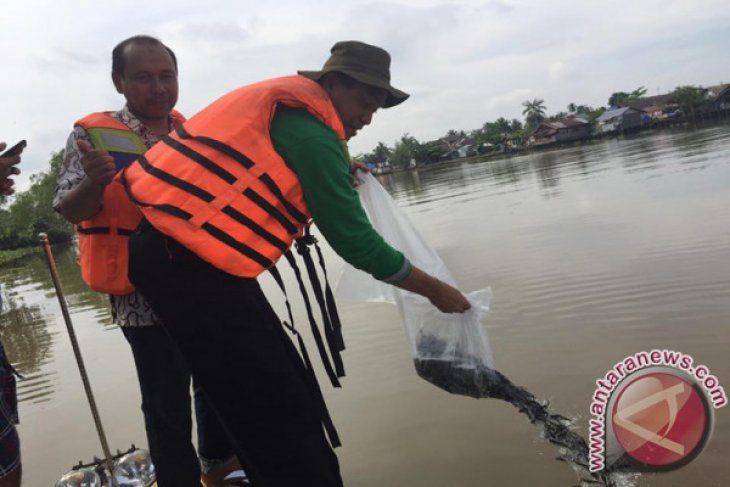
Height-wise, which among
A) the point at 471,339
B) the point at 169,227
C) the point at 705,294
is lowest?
the point at 705,294

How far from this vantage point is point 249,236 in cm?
156

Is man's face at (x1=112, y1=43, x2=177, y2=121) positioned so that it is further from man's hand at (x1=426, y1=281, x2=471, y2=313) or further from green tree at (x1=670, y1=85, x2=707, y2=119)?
green tree at (x1=670, y1=85, x2=707, y2=119)

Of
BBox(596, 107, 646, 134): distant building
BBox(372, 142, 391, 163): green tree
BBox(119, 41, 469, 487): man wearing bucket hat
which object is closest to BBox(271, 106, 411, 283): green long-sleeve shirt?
BBox(119, 41, 469, 487): man wearing bucket hat

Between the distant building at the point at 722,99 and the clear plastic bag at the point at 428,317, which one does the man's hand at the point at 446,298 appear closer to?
the clear plastic bag at the point at 428,317

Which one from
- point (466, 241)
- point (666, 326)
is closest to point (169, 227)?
point (666, 326)

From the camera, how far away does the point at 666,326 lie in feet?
13.4

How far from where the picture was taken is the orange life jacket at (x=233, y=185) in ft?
5.03

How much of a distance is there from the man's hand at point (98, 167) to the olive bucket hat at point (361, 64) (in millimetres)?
768

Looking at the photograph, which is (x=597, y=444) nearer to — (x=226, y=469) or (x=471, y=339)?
(x=471, y=339)

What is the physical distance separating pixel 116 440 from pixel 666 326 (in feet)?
13.9

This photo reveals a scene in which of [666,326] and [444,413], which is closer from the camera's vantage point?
[444,413]

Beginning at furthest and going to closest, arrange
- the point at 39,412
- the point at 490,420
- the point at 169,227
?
the point at 39,412
the point at 490,420
the point at 169,227

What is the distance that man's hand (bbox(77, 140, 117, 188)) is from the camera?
1.82 m

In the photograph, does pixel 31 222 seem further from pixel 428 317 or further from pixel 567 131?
pixel 567 131
